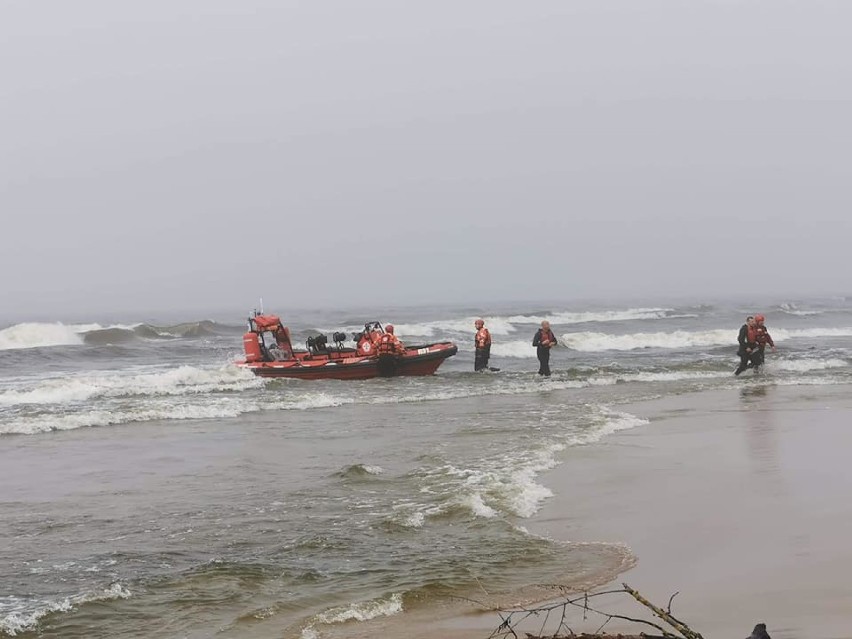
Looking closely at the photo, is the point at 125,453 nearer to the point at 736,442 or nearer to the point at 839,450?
the point at 736,442

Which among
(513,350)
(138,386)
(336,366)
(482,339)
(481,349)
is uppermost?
(482,339)

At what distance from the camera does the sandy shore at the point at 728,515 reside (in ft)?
13.1

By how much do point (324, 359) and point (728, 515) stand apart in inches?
531

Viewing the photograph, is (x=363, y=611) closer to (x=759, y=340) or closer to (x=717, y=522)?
(x=717, y=522)

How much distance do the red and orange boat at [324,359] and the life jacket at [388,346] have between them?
0.12 metres

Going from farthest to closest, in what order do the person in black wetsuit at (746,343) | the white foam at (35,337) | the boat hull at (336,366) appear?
the white foam at (35,337) < the boat hull at (336,366) < the person in black wetsuit at (746,343)

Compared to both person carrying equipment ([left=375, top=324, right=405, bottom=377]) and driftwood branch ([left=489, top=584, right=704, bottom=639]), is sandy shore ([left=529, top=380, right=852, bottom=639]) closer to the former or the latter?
driftwood branch ([left=489, top=584, right=704, bottom=639])

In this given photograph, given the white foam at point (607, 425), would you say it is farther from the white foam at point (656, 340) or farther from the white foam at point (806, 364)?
the white foam at point (656, 340)

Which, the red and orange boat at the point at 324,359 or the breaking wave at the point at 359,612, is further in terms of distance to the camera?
the red and orange boat at the point at 324,359

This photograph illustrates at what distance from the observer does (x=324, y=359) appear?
18.6m

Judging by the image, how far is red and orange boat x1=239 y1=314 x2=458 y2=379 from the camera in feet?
60.2

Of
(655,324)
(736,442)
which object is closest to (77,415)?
(736,442)

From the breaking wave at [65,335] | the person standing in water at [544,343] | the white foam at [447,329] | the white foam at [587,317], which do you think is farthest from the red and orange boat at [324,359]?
the white foam at [587,317]

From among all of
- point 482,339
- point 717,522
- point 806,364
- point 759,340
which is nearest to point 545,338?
point 482,339
